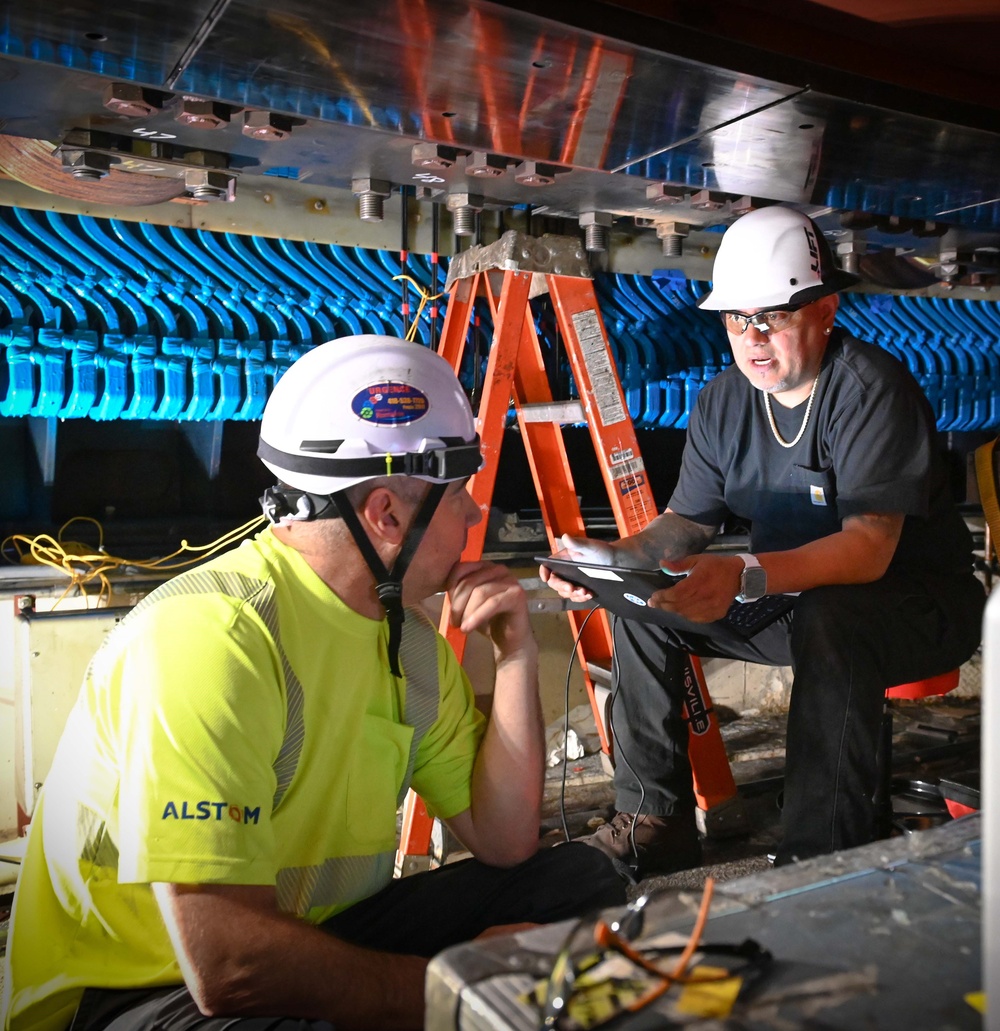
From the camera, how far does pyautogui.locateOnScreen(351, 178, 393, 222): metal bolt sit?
2.30 meters

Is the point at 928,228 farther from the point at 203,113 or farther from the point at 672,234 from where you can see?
the point at 203,113

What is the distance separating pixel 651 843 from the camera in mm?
2371

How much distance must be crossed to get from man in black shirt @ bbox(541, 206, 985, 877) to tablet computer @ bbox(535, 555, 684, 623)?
32mm

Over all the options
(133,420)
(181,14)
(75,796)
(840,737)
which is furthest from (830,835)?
(133,420)

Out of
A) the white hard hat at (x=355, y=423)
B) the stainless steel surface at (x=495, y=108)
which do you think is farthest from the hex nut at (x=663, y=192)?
the white hard hat at (x=355, y=423)

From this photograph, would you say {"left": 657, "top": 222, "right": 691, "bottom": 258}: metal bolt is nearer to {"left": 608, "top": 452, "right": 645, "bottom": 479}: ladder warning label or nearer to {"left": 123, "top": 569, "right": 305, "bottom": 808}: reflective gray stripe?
{"left": 608, "top": 452, "right": 645, "bottom": 479}: ladder warning label

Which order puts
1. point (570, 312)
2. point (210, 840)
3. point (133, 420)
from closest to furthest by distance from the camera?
point (210, 840)
point (570, 312)
point (133, 420)

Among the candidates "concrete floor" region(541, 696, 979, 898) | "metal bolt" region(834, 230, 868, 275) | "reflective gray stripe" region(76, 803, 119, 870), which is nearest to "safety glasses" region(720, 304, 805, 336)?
"metal bolt" region(834, 230, 868, 275)

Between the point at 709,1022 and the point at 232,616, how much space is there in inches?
28.5

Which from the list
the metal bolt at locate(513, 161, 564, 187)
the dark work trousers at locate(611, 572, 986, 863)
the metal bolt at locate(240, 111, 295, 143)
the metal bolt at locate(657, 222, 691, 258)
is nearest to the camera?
the metal bolt at locate(240, 111, 295, 143)

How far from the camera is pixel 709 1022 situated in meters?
0.60

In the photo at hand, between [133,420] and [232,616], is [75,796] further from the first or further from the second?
[133,420]

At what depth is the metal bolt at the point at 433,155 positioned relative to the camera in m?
2.06

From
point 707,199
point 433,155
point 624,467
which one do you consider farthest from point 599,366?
point 433,155
